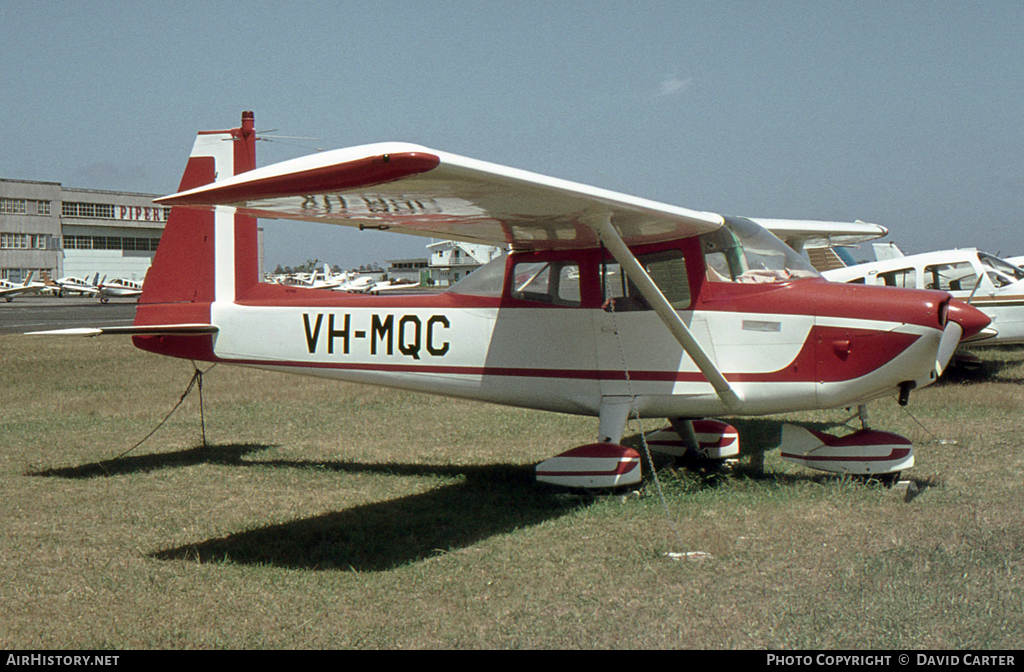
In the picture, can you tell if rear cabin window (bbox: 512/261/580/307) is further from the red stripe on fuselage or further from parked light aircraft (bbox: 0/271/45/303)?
parked light aircraft (bbox: 0/271/45/303)

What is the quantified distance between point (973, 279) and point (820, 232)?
2995 millimetres

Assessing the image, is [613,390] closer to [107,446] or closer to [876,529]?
[876,529]

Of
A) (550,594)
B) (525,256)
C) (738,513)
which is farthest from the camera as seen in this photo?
(525,256)

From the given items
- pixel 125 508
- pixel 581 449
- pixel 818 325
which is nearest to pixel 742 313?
pixel 818 325

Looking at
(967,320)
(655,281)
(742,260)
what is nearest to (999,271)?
(967,320)

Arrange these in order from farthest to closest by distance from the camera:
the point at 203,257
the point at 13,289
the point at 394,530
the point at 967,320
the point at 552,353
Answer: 1. the point at 13,289
2. the point at 203,257
3. the point at 552,353
4. the point at 967,320
5. the point at 394,530

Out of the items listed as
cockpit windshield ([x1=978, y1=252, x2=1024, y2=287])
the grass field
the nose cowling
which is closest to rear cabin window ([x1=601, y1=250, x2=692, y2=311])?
the grass field

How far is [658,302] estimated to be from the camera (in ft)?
19.5

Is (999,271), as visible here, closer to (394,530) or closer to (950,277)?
(950,277)

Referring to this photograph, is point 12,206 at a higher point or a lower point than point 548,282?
higher

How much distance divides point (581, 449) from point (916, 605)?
2.76m

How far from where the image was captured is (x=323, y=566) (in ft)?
16.3

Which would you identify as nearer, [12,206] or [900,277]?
A: [900,277]

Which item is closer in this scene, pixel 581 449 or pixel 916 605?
pixel 916 605
